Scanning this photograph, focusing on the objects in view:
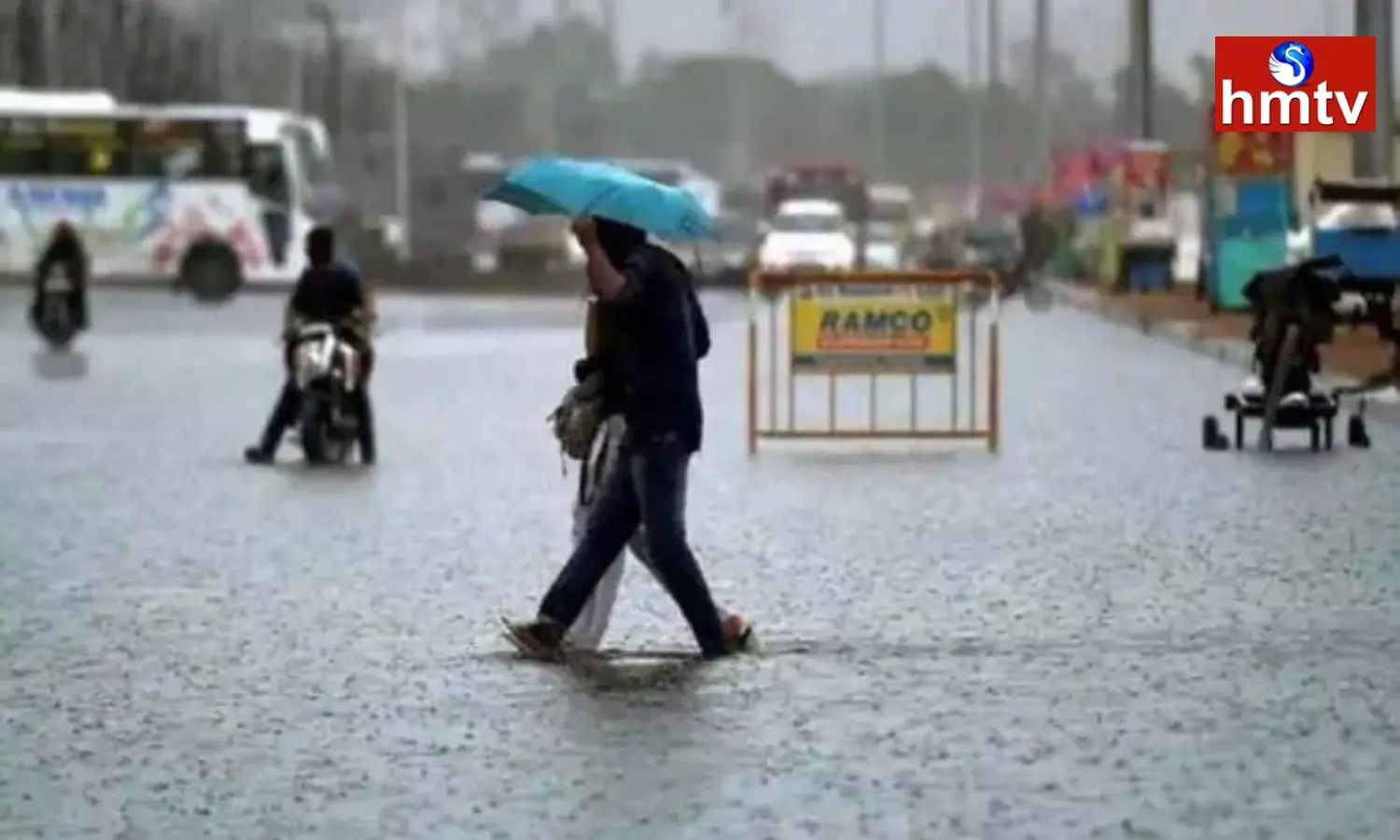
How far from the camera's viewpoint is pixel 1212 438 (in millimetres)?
24078

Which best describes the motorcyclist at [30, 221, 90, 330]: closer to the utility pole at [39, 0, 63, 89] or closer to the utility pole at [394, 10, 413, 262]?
the utility pole at [39, 0, 63, 89]

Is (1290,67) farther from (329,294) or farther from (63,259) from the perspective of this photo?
(329,294)

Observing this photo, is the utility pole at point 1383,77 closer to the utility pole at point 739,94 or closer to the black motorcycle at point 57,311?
the black motorcycle at point 57,311

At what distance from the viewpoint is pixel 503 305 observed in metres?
65.8

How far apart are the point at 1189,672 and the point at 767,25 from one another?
11244 cm

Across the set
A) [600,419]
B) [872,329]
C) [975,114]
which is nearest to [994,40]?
[975,114]

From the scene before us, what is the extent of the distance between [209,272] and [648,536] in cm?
5490

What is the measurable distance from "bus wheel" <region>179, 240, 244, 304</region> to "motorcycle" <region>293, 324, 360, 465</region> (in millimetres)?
43336

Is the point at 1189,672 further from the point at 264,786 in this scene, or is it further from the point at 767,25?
the point at 767,25

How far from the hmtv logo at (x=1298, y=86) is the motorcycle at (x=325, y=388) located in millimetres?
21842

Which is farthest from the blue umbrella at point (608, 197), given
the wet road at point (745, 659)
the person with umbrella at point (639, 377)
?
→ the wet road at point (745, 659)

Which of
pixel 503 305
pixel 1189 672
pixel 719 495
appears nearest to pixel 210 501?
pixel 719 495

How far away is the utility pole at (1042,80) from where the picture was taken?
87.8 m

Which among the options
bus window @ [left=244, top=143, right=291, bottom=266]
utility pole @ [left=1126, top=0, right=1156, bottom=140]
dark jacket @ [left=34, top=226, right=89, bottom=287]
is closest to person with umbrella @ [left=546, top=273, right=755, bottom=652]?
dark jacket @ [left=34, top=226, right=89, bottom=287]
